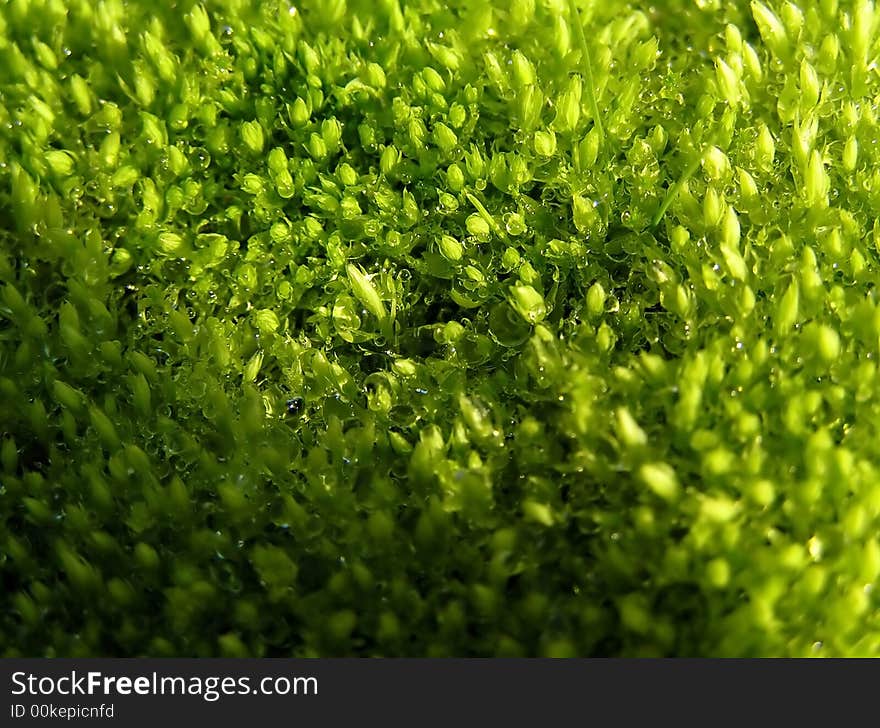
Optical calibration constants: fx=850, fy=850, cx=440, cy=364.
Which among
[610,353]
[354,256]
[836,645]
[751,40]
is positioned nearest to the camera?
[836,645]

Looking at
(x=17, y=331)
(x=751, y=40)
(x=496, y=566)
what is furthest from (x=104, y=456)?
(x=751, y=40)

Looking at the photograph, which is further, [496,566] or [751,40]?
[751,40]

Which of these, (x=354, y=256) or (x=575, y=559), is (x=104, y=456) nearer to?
(x=354, y=256)

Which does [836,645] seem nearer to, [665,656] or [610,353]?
[665,656]

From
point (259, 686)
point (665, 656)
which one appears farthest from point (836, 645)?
point (259, 686)

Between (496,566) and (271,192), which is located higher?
(271,192)

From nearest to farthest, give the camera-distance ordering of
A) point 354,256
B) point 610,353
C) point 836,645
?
point 836,645 → point 610,353 → point 354,256

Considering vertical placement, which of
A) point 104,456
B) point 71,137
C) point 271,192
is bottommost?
point 104,456
